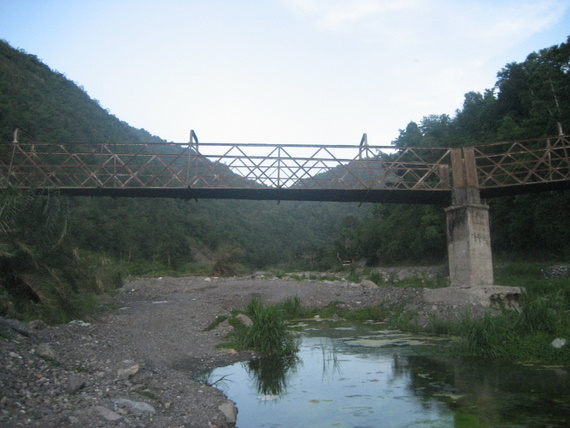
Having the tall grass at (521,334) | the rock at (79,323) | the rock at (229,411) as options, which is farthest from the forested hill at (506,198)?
the rock at (79,323)

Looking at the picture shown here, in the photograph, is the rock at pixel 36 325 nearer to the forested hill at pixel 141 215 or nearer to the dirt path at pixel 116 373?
the dirt path at pixel 116 373

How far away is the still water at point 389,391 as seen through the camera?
671 cm

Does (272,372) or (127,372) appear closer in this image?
(127,372)

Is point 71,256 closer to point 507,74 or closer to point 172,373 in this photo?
point 172,373

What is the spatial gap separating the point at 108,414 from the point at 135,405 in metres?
0.57

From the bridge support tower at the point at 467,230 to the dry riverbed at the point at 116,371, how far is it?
165 centimetres

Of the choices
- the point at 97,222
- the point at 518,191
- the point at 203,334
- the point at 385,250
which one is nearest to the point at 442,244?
the point at 385,250

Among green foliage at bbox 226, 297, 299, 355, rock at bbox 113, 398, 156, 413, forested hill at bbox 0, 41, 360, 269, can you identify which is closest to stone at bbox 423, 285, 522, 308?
green foliage at bbox 226, 297, 299, 355

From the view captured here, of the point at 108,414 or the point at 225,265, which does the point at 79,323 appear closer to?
the point at 108,414

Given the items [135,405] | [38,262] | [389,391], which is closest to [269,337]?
[389,391]

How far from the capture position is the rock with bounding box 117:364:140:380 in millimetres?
8066

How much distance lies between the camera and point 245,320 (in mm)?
14367

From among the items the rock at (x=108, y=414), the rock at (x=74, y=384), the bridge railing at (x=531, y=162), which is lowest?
the rock at (x=108, y=414)

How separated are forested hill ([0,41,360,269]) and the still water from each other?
26234mm
